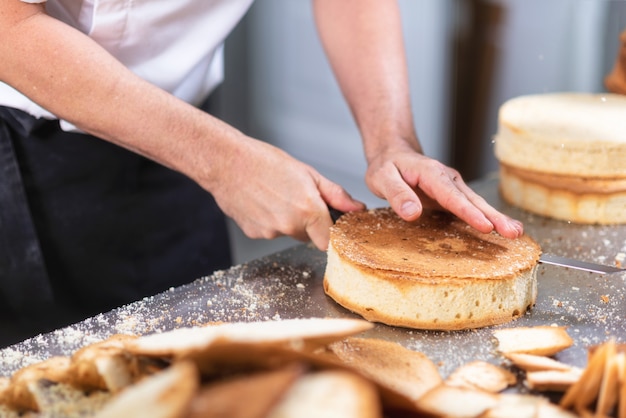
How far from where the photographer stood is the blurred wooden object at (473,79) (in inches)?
131

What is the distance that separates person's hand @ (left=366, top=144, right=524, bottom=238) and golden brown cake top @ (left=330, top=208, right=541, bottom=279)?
0.03 metres

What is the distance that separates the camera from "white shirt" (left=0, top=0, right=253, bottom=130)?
1579 mm

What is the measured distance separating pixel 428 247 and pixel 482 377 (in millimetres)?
331

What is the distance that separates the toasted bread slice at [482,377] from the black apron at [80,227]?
1.00 m

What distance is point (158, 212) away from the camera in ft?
6.30

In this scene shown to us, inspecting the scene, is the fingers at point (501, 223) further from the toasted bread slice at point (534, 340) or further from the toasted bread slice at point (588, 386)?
the toasted bread slice at point (588, 386)

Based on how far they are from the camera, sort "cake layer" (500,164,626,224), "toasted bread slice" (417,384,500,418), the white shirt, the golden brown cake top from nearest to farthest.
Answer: "toasted bread slice" (417,384,500,418) → the golden brown cake top → the white shirt → "cake layer" (500,164,626,224)

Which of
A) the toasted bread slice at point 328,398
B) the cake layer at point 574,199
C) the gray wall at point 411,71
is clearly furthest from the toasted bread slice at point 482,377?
the gray wall at point 411,71

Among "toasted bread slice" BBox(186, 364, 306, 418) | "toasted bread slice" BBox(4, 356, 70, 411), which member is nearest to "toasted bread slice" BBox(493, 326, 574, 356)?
"toasted bread slice" BBox(186, 364, 306, 418)

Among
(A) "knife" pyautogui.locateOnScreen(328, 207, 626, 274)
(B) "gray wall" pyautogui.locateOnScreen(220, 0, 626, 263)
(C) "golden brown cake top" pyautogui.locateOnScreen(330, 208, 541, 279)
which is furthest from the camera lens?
(B) "gray wall" pyautogui.locateOnScreen(220, 0, 626, 263)

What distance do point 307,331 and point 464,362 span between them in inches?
12.6

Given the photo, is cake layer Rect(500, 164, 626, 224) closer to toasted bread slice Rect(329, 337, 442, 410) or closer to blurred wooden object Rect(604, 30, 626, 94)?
blurred wooden object Rect(604, 30, 626, 94)

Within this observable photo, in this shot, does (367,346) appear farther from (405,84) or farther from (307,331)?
(405,84)

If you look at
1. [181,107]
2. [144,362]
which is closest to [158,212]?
[181,107]
